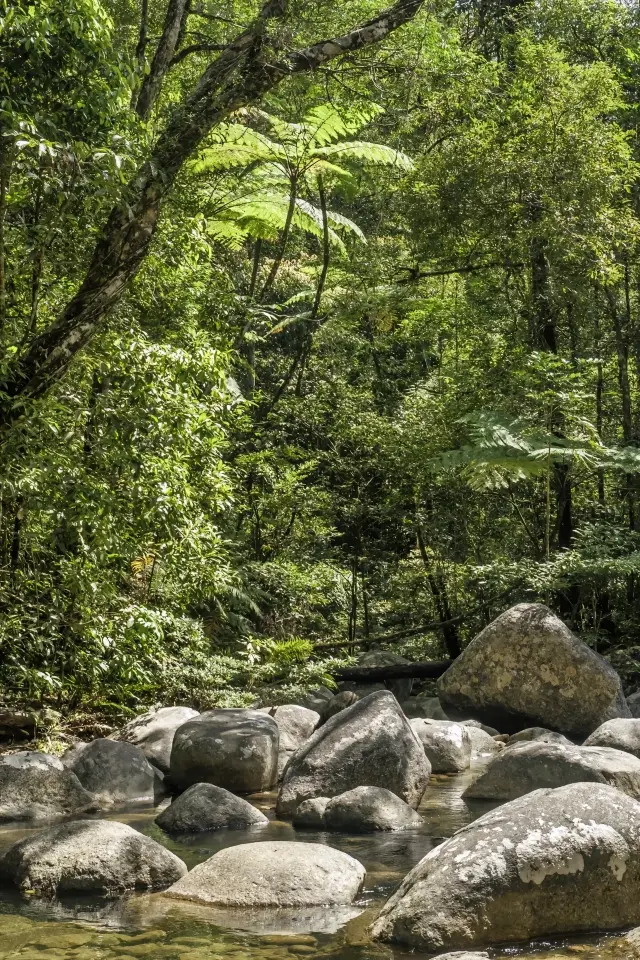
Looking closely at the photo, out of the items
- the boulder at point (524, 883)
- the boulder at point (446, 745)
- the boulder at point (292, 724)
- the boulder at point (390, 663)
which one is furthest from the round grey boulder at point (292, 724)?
the boulder at point (524, 883)

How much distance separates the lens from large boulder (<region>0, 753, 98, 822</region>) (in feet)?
22.0

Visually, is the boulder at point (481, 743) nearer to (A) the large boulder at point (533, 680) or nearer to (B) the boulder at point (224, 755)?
(A) the large boulder at point (533, 680)

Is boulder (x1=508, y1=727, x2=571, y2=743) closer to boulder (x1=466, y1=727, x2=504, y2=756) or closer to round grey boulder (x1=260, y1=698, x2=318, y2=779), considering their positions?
boulder (x1=466, y1=727, x2=504, y2=756)

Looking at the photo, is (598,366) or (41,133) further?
(598,366)

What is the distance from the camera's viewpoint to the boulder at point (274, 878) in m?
4.73

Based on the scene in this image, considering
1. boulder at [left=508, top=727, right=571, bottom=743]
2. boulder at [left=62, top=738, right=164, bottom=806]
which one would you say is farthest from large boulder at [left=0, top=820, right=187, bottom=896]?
boulder at [left=508, top=727, right=571, bottom=743]

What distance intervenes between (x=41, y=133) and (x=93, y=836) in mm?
4047

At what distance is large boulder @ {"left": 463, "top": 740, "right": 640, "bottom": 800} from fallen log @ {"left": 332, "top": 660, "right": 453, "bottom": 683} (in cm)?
422

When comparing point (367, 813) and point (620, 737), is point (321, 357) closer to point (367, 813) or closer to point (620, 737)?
point (620, 737)

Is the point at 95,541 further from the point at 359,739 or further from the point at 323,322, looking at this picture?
the point at 323,322

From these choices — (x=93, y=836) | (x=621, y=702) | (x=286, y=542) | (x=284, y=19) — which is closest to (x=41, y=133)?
(x=284, y=19)

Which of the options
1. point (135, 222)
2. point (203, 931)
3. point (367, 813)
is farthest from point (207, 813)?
point (135, 222)

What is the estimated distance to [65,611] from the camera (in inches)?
276

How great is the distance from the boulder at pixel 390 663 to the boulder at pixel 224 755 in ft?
12.7
